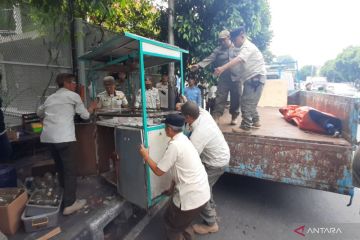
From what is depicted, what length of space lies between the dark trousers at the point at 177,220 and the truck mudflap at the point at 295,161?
0.97 metres

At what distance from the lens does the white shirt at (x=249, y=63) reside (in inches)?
128

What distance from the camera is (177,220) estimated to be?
227cm

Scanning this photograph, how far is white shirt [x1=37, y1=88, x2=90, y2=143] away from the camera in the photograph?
260 cm


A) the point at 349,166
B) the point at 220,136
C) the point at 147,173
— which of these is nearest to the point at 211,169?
the point at 220,136

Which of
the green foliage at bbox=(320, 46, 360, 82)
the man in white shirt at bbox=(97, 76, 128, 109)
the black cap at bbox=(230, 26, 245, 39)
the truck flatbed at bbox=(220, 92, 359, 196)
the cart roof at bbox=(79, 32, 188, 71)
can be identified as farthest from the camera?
the green foliage at bbox=(320, 46, 360, 82)

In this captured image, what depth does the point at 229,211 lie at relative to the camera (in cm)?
313

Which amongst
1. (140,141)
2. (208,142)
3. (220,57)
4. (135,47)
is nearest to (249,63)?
(220,57)

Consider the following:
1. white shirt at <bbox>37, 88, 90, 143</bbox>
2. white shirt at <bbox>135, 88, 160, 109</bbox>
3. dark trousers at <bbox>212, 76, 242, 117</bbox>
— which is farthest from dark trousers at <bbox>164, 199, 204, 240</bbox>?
white shirt at <bbox>135, 88, 160, 109</bbox>

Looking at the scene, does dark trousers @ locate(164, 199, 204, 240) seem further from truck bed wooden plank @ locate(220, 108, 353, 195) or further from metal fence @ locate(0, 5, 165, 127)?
metal fence @ locate(0, 5, 165, 127)

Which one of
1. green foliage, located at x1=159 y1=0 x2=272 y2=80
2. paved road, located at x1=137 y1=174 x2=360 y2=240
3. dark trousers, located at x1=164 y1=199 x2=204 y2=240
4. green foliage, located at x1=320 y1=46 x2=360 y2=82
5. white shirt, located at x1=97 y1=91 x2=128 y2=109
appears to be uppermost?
green foliage, located at x1=320 y1=46 x2=360 y2=82

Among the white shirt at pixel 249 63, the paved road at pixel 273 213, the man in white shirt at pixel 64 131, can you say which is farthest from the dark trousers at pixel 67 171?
the white shirt at pixel 249 63

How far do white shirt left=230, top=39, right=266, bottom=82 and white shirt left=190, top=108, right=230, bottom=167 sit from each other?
1131 millimetres

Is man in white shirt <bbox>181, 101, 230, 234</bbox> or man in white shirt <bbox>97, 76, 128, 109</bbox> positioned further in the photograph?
man in white shirt <bbox>97, 76, 128, 109</bbox>

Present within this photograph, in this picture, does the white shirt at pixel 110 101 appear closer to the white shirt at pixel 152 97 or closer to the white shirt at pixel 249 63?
the white shirt at pixel 152 97
